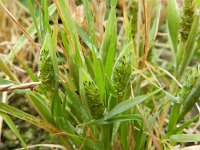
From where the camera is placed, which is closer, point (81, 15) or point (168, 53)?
point (81, 15)

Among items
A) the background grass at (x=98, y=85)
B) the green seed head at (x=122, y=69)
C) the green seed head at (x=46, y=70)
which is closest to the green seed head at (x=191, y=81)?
the background grass at (x=98, y=85)

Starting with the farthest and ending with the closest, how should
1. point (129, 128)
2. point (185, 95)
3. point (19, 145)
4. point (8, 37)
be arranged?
point (8, 37) → point (19, 145) → point (129, 128) → point (185, 95)

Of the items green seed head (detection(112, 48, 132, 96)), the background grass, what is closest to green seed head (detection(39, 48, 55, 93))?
the background grass

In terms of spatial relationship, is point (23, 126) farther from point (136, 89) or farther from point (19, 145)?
point (136, 89)

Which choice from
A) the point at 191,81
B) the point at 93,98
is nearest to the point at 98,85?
the point at 93,98

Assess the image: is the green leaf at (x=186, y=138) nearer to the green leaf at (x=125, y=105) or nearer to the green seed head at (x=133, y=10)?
A: the green leaf at (x=125, y=105)

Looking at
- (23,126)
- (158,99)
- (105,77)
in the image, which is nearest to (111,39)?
(105,77)
